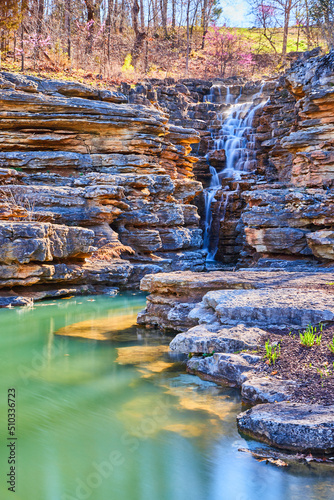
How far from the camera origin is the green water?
3365 mm

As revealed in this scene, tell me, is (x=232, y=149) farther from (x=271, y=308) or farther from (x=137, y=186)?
(x=271, y=308)

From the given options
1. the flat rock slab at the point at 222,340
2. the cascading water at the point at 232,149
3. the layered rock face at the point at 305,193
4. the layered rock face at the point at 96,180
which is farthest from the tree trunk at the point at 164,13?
the flat rock slab at the point at 222,340

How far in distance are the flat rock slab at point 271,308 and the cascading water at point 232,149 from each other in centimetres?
1249

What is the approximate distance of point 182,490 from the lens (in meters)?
3.40

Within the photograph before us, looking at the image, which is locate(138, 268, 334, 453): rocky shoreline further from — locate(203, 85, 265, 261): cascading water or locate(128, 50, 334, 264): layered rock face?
locate(203, 85, 265, 261): cascading water

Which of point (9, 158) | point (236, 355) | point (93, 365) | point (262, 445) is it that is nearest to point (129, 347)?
point (93, 365)

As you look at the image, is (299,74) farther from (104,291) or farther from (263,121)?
(104,291)

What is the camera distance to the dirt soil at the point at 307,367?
4160 millimetres

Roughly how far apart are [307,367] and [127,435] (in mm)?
2083

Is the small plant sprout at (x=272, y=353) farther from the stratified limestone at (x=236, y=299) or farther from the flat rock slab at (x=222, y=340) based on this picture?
the stratified limestone at (x=236, y=299)

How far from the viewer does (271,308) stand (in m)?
6.23

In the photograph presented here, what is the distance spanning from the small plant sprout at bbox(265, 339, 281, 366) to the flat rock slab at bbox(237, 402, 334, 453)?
991 mm

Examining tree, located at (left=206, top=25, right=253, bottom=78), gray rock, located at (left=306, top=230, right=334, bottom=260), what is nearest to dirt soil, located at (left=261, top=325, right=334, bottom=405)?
gray rock, located at (left=306, top=230, right=334, bottom=260)

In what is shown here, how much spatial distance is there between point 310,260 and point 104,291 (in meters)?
6.42
